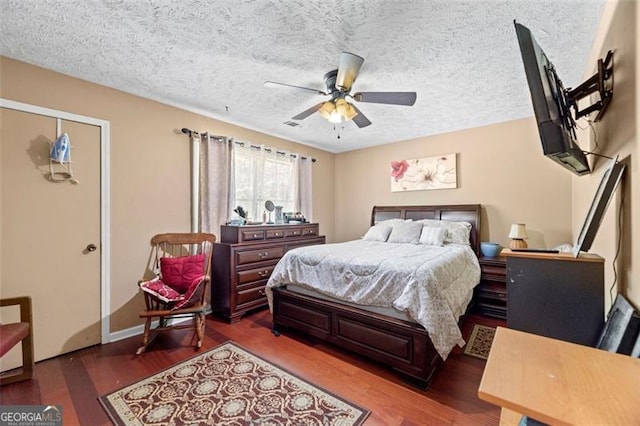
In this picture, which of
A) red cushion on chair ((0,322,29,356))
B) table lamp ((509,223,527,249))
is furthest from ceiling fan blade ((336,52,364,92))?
red cushion on chair ((0,322,29,356))

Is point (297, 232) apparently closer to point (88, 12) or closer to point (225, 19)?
point (225, 19)

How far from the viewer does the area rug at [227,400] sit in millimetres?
1694

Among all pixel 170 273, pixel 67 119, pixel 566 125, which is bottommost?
pixel 170 273

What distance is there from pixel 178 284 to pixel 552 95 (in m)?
3.40

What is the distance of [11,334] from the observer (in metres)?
1.86

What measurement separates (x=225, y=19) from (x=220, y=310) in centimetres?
301

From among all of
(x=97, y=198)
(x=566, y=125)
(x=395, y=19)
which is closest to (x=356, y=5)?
(x=395, y=19)

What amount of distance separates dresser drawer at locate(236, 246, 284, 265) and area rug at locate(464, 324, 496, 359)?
2.43m

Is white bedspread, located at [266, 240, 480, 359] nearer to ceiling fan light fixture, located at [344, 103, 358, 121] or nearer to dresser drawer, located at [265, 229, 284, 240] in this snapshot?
dresser drawer, located at [265, 229, 284, 240]

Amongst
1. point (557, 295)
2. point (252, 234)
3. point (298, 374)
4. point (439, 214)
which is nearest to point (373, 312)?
point (298, 374)

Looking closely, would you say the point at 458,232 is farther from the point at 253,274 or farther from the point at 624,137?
the point at 253,274

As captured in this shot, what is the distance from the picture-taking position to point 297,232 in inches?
162

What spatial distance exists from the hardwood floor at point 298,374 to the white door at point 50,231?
0.34m

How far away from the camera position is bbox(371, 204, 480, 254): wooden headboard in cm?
386
